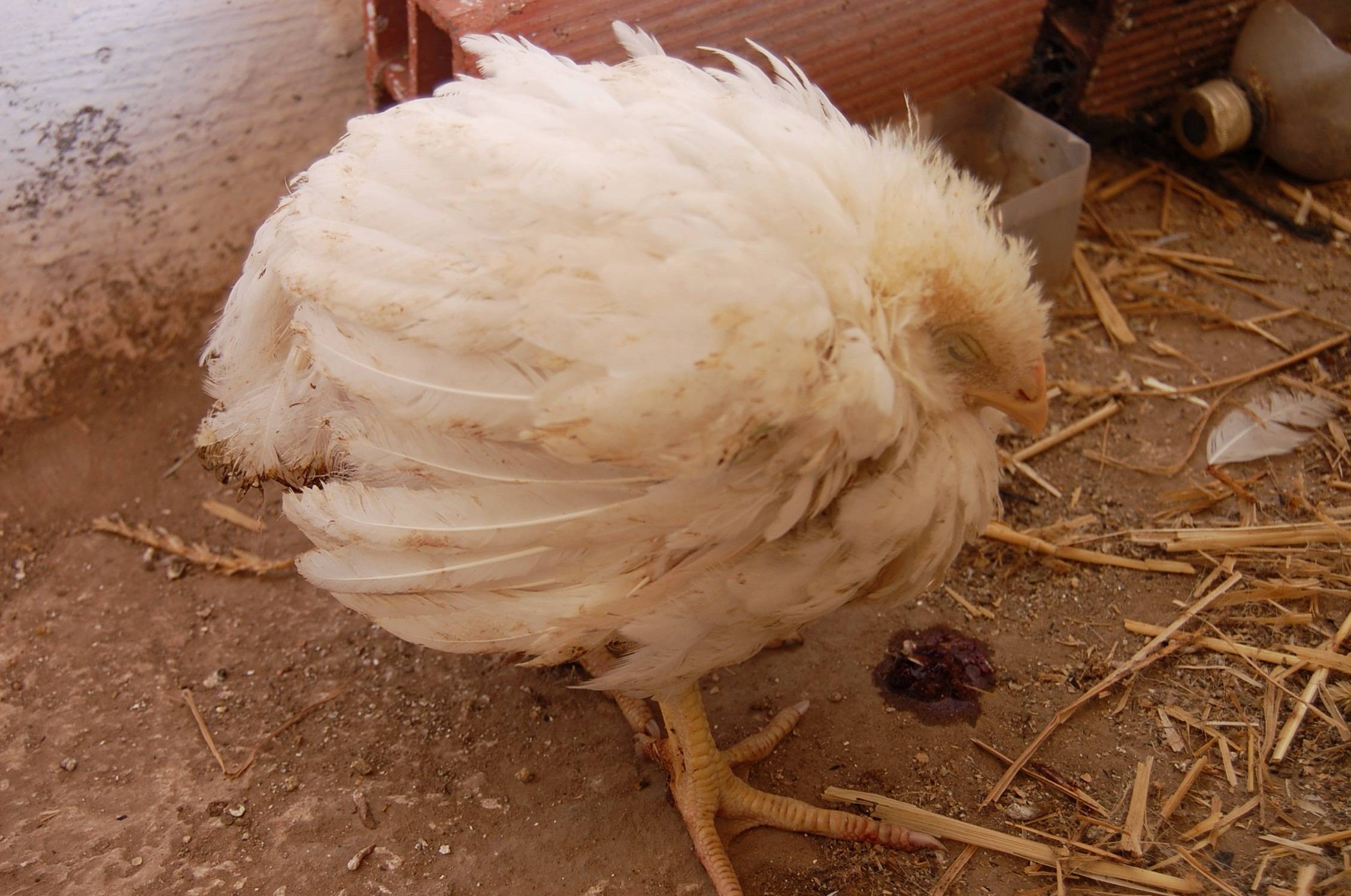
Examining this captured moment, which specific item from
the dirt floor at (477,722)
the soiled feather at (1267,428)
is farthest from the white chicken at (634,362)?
the soiled feather at (1267,428)

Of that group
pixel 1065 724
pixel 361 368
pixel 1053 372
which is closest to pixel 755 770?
pixel 1065 724

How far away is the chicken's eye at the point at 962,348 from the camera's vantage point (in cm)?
201

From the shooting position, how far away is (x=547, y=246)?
1721 millimetres

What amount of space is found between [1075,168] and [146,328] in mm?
3205

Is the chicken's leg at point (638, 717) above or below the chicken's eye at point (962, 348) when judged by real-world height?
below

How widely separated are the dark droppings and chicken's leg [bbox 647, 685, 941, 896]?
362 mm

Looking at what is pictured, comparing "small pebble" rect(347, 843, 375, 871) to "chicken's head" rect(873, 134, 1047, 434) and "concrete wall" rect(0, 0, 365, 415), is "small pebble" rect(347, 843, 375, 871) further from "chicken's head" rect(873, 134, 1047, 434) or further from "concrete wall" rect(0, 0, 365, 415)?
"concrete wall" rect(0, 0, 365, 415)

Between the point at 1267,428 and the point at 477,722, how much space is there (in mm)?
2525

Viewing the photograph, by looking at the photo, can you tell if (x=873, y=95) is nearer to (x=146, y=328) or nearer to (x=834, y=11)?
(x=834, y=11)

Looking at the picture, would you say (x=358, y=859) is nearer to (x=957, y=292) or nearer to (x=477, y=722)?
(x=477, y=722)

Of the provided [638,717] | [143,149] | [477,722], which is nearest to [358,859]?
[477,722]

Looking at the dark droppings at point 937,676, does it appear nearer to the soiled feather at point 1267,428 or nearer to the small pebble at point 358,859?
the soiled feather at point 1267,428

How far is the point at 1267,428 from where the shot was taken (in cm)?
320

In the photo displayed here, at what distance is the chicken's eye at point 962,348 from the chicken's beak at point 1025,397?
0.27 feet
